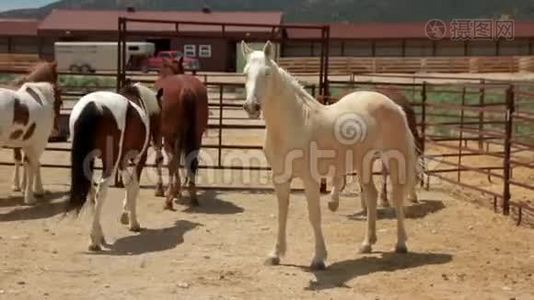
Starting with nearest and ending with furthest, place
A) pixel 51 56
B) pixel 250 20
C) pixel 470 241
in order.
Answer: pixel 470 241, pixel 51 56, pixel 250 20

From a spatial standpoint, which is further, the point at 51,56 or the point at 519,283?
the point at 51,56

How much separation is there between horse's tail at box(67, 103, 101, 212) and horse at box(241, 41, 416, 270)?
1.48 meters

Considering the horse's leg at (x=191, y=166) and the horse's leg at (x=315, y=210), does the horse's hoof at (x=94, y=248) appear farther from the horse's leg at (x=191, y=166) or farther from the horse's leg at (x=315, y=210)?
the horse's leg at (x=191, y=166)

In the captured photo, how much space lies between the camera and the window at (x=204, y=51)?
39156mm

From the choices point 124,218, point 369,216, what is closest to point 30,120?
point 124,218

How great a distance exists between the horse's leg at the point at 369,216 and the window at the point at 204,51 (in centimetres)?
3302

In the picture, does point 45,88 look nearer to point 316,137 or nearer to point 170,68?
point 170,68

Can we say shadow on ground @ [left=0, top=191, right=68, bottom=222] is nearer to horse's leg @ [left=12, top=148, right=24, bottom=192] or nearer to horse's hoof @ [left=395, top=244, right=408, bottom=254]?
horse's leg @ [left=12, top=148, right=24, bottom=192]

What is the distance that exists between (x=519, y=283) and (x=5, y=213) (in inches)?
210

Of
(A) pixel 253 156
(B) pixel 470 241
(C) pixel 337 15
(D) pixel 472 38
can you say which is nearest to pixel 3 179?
(A) pixel 253 156

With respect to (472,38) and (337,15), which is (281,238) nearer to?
(472,38)

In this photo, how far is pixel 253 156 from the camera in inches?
488

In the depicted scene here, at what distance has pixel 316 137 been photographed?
6020 millimetres

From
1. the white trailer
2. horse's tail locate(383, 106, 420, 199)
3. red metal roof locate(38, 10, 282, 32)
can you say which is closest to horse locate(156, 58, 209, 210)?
horse's tail locate(383, 106, 420, 199)
